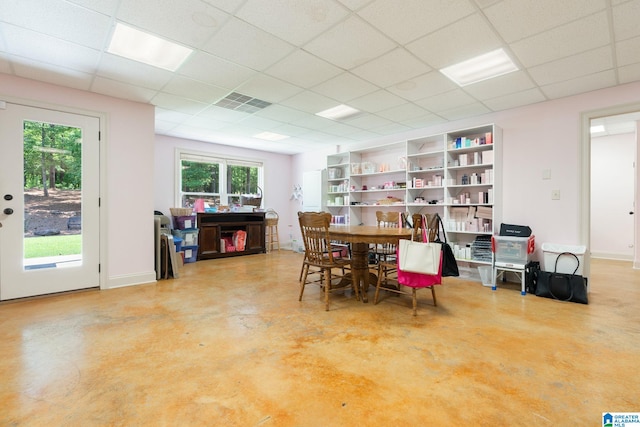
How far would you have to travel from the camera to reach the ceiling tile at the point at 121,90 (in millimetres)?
3550

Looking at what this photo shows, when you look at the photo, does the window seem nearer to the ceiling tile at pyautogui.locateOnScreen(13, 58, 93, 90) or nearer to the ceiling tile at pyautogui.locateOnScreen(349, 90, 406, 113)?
the ceiling tile at pyautogui.locateOnScreen(13, 58, 93, 90)

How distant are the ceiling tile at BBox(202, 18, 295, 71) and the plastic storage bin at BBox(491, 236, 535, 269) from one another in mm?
3681

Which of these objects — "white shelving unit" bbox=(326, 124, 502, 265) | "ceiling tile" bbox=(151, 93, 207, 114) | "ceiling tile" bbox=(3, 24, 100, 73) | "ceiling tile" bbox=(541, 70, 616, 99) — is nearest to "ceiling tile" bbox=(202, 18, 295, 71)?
"ceiling tile" bbox=(3, 24, 100, 73)

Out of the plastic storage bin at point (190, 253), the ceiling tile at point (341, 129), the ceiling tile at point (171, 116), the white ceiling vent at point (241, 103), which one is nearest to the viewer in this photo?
the white ceiling vent at point (241, 103)

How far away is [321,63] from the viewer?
10.3 ft

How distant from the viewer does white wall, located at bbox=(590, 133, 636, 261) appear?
6.22m

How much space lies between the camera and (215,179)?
7.09 meters

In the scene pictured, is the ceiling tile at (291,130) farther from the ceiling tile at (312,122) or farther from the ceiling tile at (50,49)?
the ceiling tile at (50,49)

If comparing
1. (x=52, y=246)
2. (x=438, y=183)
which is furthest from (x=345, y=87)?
(x=52, y=246)

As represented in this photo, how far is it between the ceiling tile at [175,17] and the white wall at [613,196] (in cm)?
819

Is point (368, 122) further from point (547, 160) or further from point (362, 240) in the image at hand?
point (362, 240)

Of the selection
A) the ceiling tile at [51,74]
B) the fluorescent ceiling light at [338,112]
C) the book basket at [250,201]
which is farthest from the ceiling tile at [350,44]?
the book basket at [250,201]

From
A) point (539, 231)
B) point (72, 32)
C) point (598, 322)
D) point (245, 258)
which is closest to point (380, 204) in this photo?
point (539, 231)

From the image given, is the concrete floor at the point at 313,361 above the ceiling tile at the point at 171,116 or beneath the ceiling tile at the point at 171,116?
beneath
